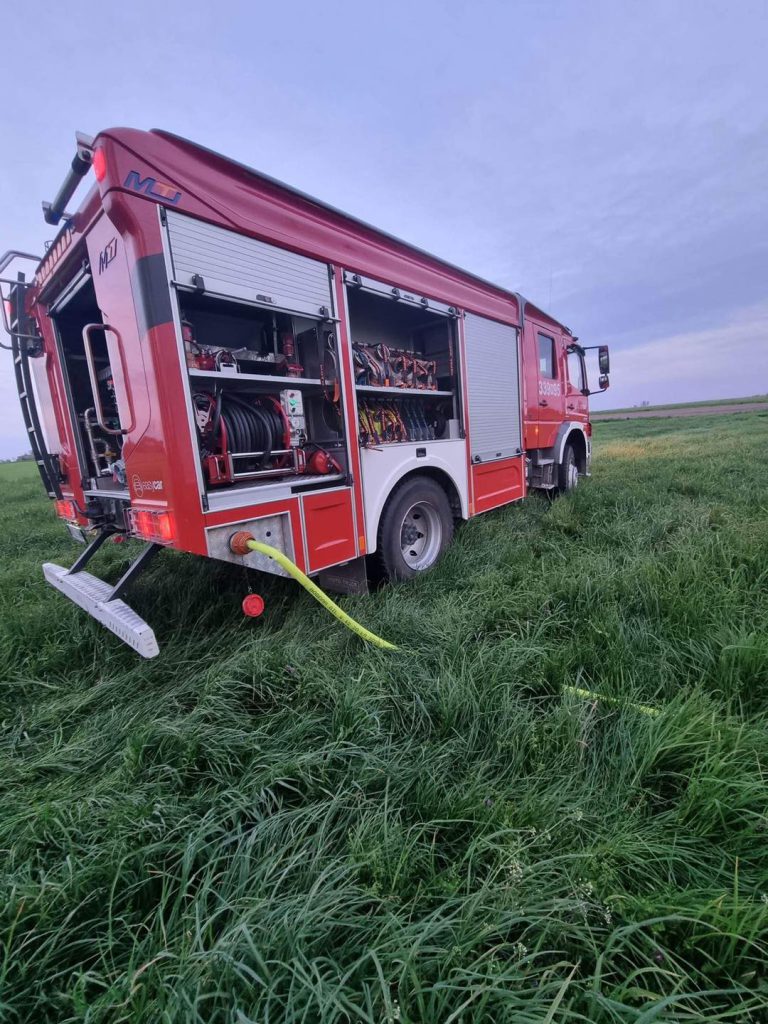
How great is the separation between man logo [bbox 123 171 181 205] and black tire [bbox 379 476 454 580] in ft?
7.99

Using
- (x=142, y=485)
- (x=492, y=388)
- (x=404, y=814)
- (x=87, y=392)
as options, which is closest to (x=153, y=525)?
(x=142, y=485)

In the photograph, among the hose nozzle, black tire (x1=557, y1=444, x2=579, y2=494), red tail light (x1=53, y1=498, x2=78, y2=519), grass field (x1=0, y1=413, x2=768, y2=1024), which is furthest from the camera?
black tire (x1=557, y1=444, x2=579, y2=494)

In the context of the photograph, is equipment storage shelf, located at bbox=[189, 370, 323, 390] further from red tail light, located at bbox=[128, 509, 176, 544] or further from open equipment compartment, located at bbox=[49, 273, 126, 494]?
open equipment compartment, located at bbox=[49, 273, 126, 494]

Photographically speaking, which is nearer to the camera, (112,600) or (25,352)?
(112,600)

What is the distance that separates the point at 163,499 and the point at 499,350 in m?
4.06

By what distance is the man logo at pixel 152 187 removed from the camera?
209 centimetres

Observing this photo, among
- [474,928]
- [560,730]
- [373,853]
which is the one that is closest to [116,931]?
[373,853]

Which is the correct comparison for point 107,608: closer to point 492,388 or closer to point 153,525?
point 153,525

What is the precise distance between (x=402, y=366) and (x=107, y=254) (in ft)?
8.40

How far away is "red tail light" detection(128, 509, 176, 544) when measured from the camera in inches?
90.9

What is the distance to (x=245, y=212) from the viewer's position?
2.55 meters

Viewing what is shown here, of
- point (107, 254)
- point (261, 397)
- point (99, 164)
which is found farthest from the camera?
point (261, 397)

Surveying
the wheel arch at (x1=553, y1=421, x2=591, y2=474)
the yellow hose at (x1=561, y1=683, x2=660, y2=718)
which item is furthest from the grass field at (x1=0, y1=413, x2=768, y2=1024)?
the wheel arch at (x1=553, y1=421, x2=591, y2=474)

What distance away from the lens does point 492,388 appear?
15.8ft
